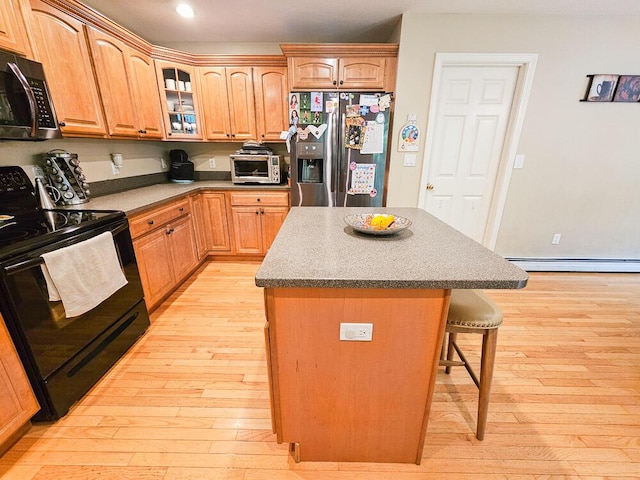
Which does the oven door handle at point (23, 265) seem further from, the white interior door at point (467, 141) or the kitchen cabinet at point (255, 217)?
the white interior door at point (467, 141)

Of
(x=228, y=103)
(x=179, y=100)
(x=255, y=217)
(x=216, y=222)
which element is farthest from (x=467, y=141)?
(x=179, y=100)

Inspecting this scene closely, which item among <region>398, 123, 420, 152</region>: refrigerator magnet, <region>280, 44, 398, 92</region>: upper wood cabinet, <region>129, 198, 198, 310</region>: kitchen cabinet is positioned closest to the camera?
<region>129, 198, 198, 310</region>: kitchen cabinet

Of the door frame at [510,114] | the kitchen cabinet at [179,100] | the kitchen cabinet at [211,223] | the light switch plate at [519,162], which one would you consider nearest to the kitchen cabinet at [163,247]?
the kitchen cabinet at [211,223]

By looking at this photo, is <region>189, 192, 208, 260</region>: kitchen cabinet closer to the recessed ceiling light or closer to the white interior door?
the recessed ceiling light

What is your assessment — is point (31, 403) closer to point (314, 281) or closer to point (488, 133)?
point (314, 281)

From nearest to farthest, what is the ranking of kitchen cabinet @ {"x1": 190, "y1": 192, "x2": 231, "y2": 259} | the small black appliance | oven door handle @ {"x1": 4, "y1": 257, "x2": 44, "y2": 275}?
oven door handle @ {"x1": 4, "y1": 257, "x2": 44, "y2": 275}, kitchen cabinet @ {"x1": 190, "y1": 192, "x2": 231, "y2": 259}, the small black appliance

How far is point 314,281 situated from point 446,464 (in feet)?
3.62

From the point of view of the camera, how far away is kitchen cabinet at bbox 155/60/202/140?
108 inches

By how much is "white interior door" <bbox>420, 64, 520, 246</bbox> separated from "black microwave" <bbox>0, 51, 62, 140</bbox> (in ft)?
9.89

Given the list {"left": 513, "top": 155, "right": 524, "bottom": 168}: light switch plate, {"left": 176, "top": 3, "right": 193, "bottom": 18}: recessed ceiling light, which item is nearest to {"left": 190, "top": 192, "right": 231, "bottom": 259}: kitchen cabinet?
{"left": 176, "top": 3, "right": 193, "bottom": 18}: recessed ceiling light

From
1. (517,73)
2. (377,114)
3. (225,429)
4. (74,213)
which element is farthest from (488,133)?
(74,213)

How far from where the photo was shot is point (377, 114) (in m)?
2.61

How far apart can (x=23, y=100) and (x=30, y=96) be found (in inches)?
2.2

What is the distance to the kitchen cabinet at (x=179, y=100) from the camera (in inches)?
108
